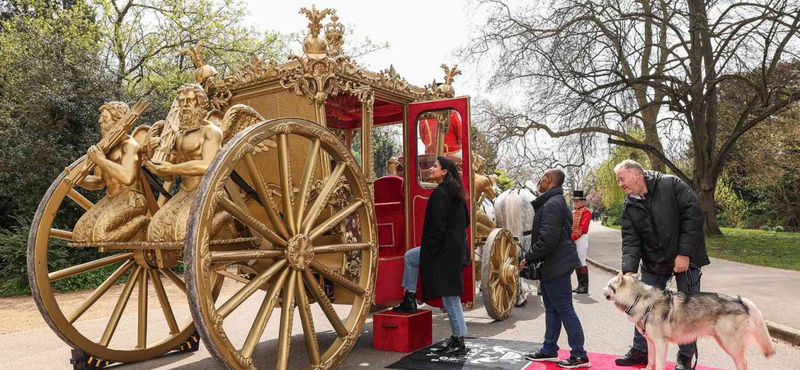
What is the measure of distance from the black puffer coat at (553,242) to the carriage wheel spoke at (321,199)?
174cm

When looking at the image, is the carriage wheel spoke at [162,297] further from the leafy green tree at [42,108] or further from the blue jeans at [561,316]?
the leafy green tree at [42,108]

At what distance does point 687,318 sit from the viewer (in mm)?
4203

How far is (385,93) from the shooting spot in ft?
19.9

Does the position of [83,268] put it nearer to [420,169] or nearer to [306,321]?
[306,321]

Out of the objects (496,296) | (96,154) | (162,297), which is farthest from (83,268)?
(496,296)

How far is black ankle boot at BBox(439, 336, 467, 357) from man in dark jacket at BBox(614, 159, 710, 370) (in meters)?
1.54

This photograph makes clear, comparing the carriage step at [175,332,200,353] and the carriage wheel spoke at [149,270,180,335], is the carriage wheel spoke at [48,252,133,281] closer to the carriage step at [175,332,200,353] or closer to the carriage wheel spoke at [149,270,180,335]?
the carriage wheel spoke at [149,270,180,335]

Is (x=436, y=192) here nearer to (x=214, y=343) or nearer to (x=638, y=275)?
(x=638, y=275)

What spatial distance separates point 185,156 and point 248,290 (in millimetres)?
1199

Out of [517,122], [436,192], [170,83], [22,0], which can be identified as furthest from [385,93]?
[22,0]

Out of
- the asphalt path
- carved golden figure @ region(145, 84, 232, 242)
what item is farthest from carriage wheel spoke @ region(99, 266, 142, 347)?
carved golden figure @ region(145, 84, 232, 242)

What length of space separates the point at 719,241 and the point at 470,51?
393 inches

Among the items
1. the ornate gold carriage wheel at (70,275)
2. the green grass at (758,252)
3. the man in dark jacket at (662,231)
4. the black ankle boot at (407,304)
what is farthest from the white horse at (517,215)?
the green grass at (758,252)

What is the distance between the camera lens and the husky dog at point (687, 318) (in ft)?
13.3
